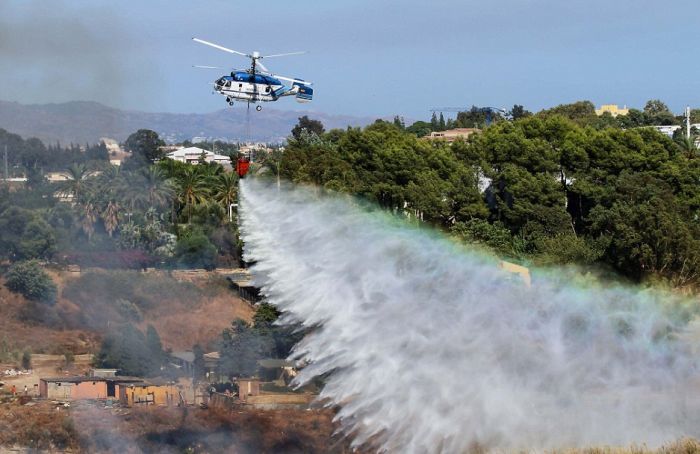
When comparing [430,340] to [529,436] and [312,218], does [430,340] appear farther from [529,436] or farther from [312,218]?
[312,218]

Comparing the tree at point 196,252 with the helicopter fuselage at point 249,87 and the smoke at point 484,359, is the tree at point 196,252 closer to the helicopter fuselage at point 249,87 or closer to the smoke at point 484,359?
the helicopter fuselage at point 249,87

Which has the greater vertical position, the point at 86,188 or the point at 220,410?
the point at 86,188

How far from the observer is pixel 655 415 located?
29031mm

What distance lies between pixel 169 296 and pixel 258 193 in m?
7.77

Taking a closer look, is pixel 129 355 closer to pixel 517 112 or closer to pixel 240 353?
pixel 240 353

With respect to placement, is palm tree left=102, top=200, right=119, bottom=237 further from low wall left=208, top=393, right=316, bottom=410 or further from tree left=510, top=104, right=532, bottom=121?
tree left=510, top=104, right=532, bottom=121

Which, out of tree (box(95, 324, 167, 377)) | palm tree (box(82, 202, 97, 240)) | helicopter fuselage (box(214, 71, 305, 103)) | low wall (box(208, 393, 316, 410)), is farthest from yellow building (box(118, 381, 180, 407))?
helicopter fuselage (box(214, 71, 305, 103))

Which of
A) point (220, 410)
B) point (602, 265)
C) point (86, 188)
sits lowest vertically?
point (220, 410)

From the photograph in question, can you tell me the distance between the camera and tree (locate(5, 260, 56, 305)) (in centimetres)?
5200

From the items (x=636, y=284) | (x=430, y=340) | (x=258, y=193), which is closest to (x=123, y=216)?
(x=258, y=193)

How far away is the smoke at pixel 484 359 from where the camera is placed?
27.2 metres

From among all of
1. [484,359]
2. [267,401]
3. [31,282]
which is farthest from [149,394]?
[484,359]

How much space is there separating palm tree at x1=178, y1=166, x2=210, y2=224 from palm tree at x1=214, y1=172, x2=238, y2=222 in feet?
2.54

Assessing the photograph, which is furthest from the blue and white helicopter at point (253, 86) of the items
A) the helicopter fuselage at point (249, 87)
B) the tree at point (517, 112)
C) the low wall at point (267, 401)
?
the tree at point (517, 112)
